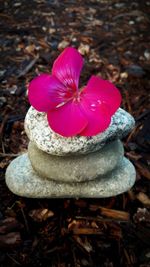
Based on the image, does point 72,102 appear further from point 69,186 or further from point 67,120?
point 69,186

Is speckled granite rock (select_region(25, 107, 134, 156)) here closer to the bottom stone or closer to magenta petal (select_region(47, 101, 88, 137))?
magenta petal (select_region(47, 101, 88, 137))

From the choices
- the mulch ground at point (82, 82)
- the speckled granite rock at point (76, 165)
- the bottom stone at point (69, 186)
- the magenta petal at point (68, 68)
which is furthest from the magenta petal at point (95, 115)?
the mulch ground at point (82, 82)

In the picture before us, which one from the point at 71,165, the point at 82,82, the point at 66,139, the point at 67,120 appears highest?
the point at 67,120

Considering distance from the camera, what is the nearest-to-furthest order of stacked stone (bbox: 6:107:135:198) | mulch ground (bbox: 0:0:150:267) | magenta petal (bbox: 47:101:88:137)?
1. magenta petal (bbox: 47:101:88:137)
2. stacked stone (bbox: 6:107:135:198)
3. mulch ground (bbox: 0:0:150:267)

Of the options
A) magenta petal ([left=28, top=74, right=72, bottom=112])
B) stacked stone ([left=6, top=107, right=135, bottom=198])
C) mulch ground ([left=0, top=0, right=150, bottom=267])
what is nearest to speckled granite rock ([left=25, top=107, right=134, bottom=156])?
stacked stone ([left=6, top=107, right=135, bottom=198])

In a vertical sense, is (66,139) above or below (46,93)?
below

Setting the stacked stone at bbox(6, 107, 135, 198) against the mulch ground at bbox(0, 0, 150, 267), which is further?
the mulch ground at bbox(0, 0, 150, 267)

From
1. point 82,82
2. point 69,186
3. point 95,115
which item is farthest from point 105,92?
point 82,82
